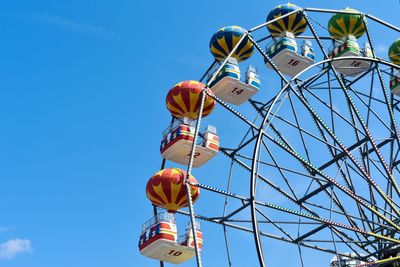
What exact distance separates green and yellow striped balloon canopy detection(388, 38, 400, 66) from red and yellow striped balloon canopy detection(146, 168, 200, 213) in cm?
1205

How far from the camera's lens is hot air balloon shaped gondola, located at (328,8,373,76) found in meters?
23.7

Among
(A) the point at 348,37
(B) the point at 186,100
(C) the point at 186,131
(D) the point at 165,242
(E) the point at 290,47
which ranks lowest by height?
(D) the point at 165,242

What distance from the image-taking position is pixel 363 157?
73.9ft

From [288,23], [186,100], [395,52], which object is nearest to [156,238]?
[186,100]

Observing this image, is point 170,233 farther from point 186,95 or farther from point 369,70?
point 369,70

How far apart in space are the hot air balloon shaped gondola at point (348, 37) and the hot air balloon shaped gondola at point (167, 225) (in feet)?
28.2

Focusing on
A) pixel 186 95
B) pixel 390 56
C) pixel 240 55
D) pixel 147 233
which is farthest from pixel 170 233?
pixel 390 56

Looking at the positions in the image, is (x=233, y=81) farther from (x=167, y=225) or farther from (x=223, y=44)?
(x=167, y=225)

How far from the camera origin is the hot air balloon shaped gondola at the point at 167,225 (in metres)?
17.5

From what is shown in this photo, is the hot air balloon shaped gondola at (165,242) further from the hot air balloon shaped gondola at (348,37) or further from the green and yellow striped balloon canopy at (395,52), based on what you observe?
the green and yellow striped balloon canopy at (395,52)

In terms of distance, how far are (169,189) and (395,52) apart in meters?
13.0

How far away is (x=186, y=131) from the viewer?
62.5ft

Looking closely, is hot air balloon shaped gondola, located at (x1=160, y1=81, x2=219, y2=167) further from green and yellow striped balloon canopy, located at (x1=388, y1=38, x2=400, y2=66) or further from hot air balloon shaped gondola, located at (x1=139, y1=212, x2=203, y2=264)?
green and yellow striped balloon canopy, located at (x1=388, y1=38, x2=400, y2=66)

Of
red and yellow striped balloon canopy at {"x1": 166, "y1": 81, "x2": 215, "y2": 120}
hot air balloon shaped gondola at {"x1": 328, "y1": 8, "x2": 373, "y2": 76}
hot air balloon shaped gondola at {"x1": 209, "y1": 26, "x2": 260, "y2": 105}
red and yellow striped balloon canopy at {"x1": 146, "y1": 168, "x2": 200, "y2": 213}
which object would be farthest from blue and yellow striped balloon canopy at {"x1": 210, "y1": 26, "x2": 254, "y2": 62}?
red and yellow striped balloon canopy at {"x1": 146, "y1": 168, "x2": 200, "y2": 213}
